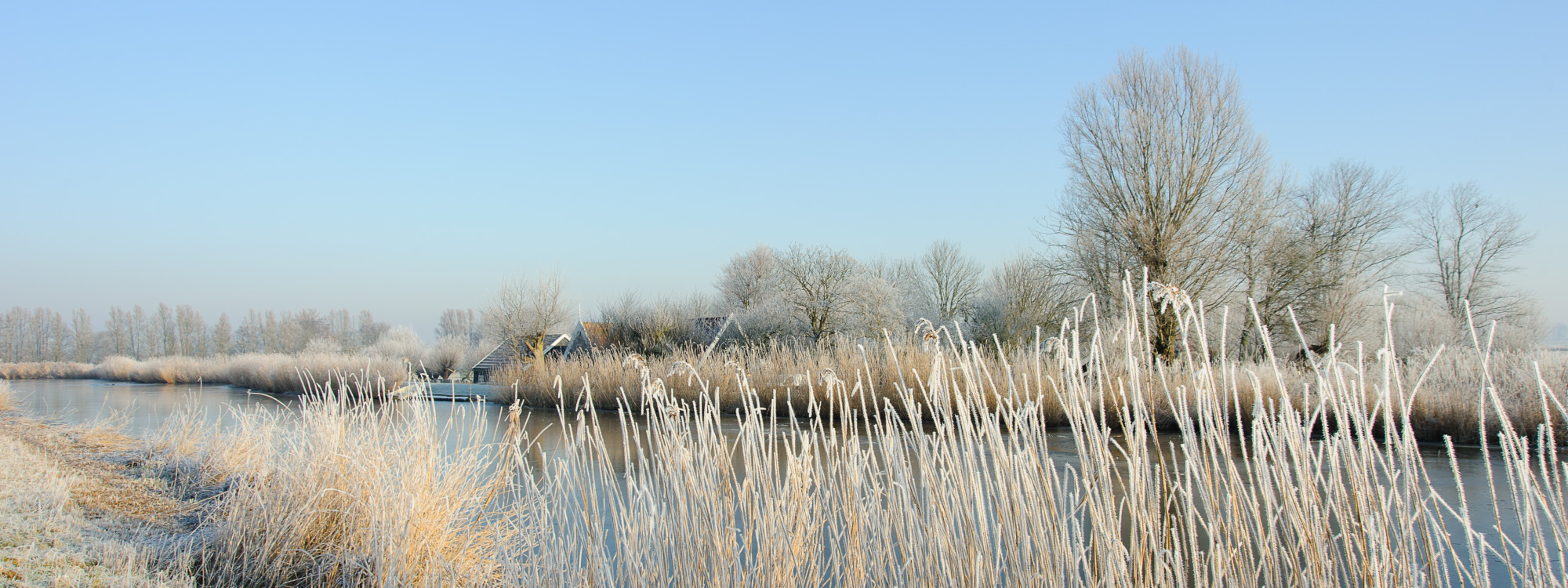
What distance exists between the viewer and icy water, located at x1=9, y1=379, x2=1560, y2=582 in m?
5.58

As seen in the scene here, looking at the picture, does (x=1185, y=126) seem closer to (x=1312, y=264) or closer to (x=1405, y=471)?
(x=1312, y=264)

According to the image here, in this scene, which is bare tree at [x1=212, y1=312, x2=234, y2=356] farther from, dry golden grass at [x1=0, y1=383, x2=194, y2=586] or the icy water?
dry golden grass at [x1=0, y1=383, x2=194, y2=586]

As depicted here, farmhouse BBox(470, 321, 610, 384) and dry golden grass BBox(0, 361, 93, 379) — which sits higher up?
dry golden grass BBox(0, 361, 93, 379)

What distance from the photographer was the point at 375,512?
300cm

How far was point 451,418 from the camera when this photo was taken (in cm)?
383

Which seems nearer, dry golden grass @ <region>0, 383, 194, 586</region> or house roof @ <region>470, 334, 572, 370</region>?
dry golden grass @ <region>0, 383, 194, 586</region>

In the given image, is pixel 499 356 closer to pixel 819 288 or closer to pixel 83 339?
pixel 819 288

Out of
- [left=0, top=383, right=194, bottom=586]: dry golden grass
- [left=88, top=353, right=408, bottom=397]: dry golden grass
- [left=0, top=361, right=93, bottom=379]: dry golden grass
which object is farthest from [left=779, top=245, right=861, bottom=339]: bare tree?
[left=0, top=361, right=93, bottom=379]: dry golden grass

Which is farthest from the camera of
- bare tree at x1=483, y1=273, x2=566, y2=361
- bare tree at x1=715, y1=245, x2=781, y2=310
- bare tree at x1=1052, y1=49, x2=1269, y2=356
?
bare tree at x1=715, y1=245, x2=781, y2=310

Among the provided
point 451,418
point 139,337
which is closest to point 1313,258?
point 451,418

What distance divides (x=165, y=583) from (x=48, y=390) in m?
26.7

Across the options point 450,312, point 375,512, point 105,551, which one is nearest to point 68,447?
point 105,551

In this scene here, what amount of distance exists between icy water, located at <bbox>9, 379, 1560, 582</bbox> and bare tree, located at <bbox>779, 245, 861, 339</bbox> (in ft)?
32.2

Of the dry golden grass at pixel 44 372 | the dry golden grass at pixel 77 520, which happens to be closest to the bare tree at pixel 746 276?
the dry golden grass at pixel 44 372
